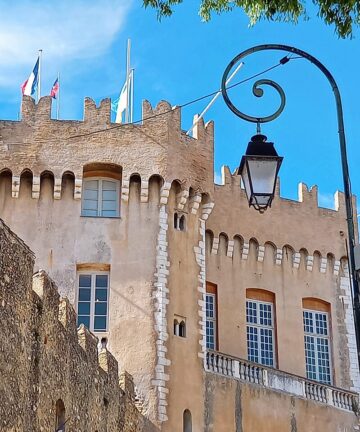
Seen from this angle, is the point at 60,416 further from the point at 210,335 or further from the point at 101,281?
the point at 210,335

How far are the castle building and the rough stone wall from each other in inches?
223

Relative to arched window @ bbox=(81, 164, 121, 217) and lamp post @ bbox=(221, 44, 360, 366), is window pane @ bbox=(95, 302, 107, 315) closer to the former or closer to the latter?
arched window @ bbox=(81, 164, 121, 217)

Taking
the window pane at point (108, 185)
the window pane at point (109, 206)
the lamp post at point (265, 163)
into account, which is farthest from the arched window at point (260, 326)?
the lamp post at point (265, 163)

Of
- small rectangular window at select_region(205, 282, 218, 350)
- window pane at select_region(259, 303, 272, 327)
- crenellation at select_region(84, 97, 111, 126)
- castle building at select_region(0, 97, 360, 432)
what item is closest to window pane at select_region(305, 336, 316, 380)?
castle building at select_region(0, 97, 360, 432)

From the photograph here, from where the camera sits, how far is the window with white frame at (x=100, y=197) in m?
28.9

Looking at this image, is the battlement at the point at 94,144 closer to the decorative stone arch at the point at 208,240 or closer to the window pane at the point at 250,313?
the decorative stone arch at the point at 208,240

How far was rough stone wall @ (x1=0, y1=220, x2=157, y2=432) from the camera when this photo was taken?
50.5 ft

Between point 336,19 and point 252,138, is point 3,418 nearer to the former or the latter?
point 252,138

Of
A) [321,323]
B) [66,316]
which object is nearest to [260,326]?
[321,323]

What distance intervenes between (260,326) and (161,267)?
18.3ft

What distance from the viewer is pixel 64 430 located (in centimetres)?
1805

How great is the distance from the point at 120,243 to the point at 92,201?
165 cm

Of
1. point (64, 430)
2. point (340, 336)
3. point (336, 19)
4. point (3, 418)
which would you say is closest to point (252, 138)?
point (336, 19)

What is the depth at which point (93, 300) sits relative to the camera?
27.9 m
